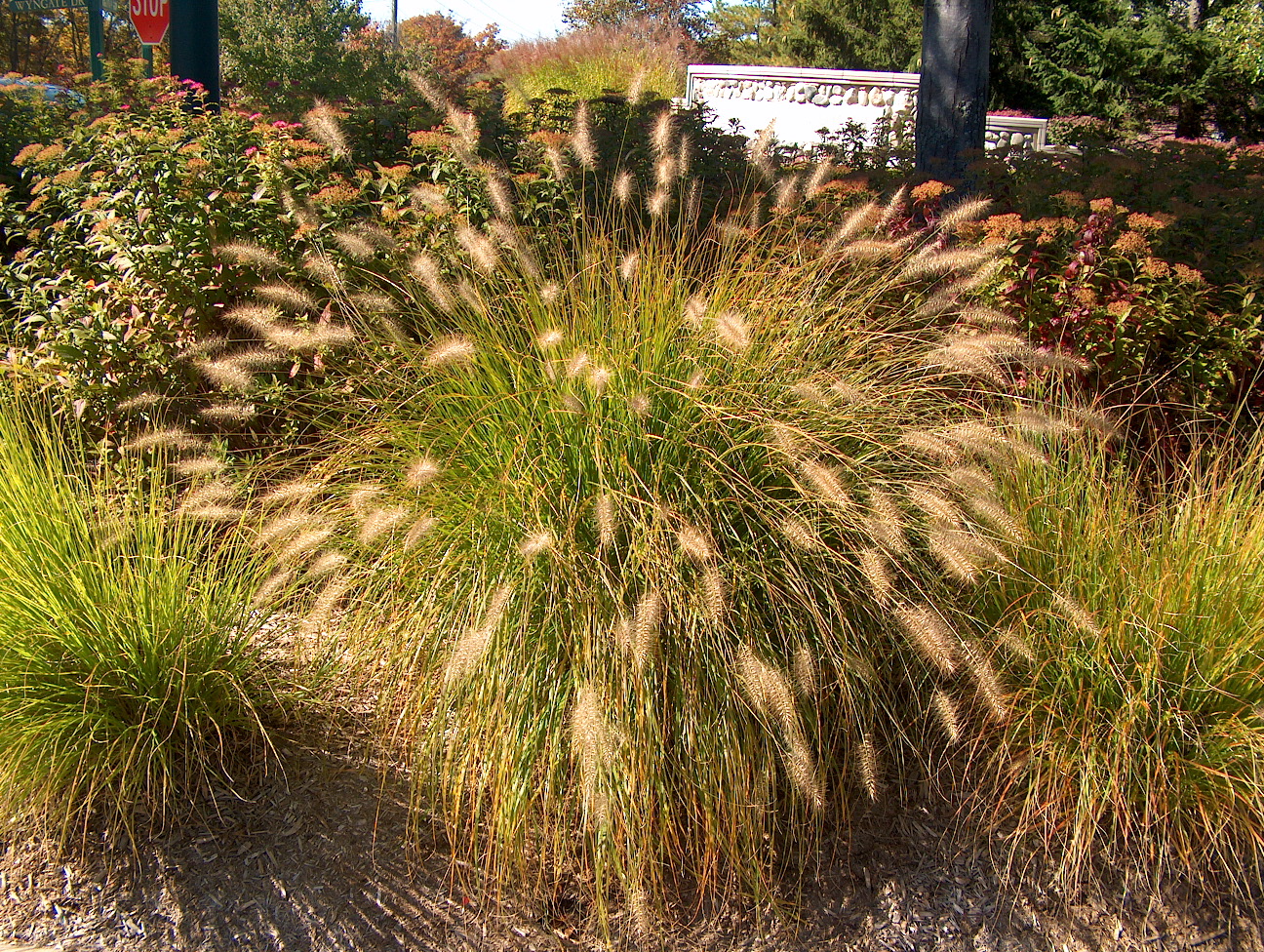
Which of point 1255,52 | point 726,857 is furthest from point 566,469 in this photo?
point 1255,52

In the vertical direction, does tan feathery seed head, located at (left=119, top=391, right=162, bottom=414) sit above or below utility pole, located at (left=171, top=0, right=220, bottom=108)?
below

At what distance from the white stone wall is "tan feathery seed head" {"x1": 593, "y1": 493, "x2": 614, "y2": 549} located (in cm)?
1358

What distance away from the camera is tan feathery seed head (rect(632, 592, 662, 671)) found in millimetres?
2484

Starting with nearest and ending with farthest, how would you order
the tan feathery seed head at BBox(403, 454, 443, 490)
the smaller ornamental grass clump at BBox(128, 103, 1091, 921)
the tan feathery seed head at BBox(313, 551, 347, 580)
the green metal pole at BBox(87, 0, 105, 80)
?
the smaller ornamental grass clump at BBox(128, 103, 1091, 921) → the tan feathery seed head at BBox(403, 454, 443, 490) → the tan feathery seed head at BBox(313, 551, 347, 580) → the green metal pole at BBox(87, 0, 105, 80)

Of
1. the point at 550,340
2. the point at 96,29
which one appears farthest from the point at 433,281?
the point at 96,29

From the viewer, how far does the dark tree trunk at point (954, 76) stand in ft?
21.7

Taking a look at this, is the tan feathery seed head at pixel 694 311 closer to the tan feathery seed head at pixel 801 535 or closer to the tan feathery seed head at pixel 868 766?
the tan feathery seed head at pixel 801 535

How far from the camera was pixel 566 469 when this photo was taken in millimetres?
2969

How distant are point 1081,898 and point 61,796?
283cm

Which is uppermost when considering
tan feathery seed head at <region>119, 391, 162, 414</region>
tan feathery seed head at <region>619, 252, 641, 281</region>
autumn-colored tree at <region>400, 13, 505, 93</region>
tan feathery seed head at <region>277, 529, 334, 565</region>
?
autumn-colored tree at <region>400, 13, 505, 93</region>

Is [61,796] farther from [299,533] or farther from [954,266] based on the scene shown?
[954,266]

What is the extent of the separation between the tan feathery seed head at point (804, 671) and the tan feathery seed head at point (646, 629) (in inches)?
15.2

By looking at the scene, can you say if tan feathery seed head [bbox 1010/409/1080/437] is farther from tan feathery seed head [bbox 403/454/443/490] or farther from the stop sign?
the stop sign

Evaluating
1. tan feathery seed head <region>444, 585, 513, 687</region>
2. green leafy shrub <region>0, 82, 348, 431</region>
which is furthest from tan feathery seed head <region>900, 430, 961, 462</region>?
green leafy shrub <region>0, 82, 348, 431</region>
